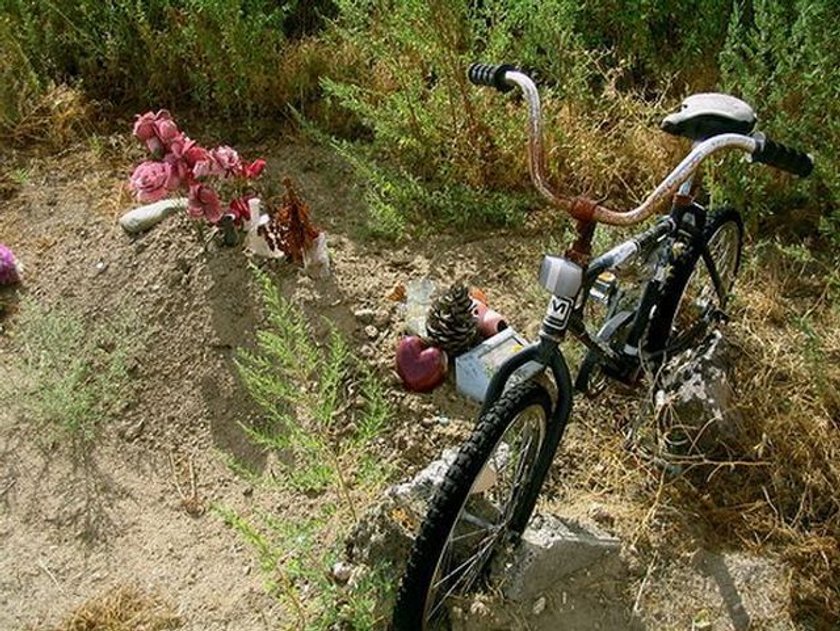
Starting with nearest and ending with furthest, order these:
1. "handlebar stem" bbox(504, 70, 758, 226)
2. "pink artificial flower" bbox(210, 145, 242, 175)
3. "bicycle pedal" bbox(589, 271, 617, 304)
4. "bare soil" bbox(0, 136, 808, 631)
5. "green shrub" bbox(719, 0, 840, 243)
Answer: "handlebar stem" bbox(504, 70, 758, 226) < "bicycle pedal" bbox(589, 271, 617, 304) < "bare soil" bbox(0, 136, 808, 631) < "pink artificial flower" bbox(210, 145, 242, 175) < "green shrub" bbox(719, 0, 840, 243)

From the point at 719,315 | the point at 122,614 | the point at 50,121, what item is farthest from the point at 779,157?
the point at 50,121

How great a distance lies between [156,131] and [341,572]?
1445mm

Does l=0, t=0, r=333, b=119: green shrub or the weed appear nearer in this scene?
the weed

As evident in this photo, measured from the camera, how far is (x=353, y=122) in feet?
12.1

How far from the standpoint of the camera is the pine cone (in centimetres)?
256

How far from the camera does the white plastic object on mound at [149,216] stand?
10.0ft

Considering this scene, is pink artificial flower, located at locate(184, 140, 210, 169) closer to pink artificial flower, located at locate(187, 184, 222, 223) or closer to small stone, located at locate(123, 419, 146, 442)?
pink artificial flower, located at locate(187, 184, 222, 223)

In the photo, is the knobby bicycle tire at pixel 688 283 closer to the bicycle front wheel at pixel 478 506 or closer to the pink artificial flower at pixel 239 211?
the bicycle front wheel at pixel 478 506

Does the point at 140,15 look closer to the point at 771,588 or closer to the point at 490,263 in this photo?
the point at 490,263

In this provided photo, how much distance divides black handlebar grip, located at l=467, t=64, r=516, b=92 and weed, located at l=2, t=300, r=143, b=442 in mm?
1389

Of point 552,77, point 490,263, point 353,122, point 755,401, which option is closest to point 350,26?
point 353,122

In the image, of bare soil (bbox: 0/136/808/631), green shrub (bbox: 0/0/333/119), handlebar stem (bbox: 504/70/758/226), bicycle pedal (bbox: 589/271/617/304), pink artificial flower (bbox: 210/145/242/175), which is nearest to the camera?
handlebar stem (bbox: 504/70/758/226)

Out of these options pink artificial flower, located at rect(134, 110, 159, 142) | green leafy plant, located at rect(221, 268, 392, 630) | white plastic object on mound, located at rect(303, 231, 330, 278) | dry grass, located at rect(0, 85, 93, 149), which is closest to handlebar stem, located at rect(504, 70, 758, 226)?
green leafy plant, located at rect(221, 268, 392, 630)

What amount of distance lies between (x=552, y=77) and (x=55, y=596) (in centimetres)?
238
